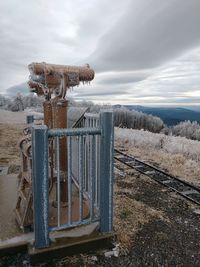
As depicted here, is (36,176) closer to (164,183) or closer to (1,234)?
(1,234)

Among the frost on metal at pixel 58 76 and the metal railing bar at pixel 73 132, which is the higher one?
the frost on metal at pixel 58 76

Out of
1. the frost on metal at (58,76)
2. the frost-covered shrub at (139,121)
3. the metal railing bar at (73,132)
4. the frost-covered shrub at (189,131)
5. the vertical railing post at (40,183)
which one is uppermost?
the frost on metal at (58,76)

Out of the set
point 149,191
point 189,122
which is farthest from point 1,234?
point 189,122

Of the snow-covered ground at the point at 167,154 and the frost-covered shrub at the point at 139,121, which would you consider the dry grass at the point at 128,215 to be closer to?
the snow-covered ground at the point at 167,154

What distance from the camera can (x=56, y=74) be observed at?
367 centimetres

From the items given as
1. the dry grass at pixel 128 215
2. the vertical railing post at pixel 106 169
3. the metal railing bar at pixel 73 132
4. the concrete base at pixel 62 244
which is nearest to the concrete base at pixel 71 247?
the concrete base at pixel 62 244

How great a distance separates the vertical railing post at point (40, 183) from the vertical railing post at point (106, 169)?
0.76 m

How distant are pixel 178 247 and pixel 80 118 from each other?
246 cm

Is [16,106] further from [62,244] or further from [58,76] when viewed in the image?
[62,244]

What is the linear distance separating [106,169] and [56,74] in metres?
1.45

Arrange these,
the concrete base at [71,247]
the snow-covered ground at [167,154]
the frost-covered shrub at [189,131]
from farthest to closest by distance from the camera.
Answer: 1. the frost-covered shrub at [189,131]
2. the snow-covered ground at [167,154]
3. the concrete base at [71,247]

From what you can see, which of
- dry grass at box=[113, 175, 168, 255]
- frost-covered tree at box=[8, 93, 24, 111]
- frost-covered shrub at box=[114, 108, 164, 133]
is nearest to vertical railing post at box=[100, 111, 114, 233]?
dry grass at box=[113, 175, 168, 255]

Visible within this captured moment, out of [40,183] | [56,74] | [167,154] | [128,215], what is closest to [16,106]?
[167,154]

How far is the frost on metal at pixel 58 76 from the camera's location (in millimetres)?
3639
